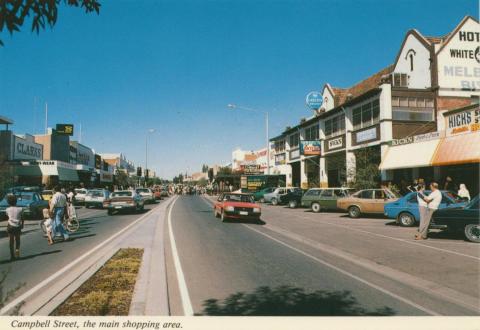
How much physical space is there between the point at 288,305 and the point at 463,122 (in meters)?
20.5

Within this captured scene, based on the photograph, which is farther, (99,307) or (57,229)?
(57,229)

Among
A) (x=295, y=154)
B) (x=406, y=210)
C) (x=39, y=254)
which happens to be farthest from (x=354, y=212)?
(x=295, y=154)

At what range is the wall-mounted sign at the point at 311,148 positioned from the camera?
119ft

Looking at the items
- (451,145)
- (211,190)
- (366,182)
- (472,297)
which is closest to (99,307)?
(472,297)

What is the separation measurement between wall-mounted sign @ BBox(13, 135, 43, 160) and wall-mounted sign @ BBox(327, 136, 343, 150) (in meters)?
34.9

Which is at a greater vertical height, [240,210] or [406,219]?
[240,210]

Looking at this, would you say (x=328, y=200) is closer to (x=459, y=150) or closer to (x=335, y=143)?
(x=459, y=150)

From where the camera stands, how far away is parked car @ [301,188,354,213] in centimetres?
2402

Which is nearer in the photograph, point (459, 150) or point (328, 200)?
point (459, 150)

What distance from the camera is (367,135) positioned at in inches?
1126

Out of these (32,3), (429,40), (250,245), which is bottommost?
(250,245)

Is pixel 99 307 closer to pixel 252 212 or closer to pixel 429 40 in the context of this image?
pixel 252 212

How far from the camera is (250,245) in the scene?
1091 cm
